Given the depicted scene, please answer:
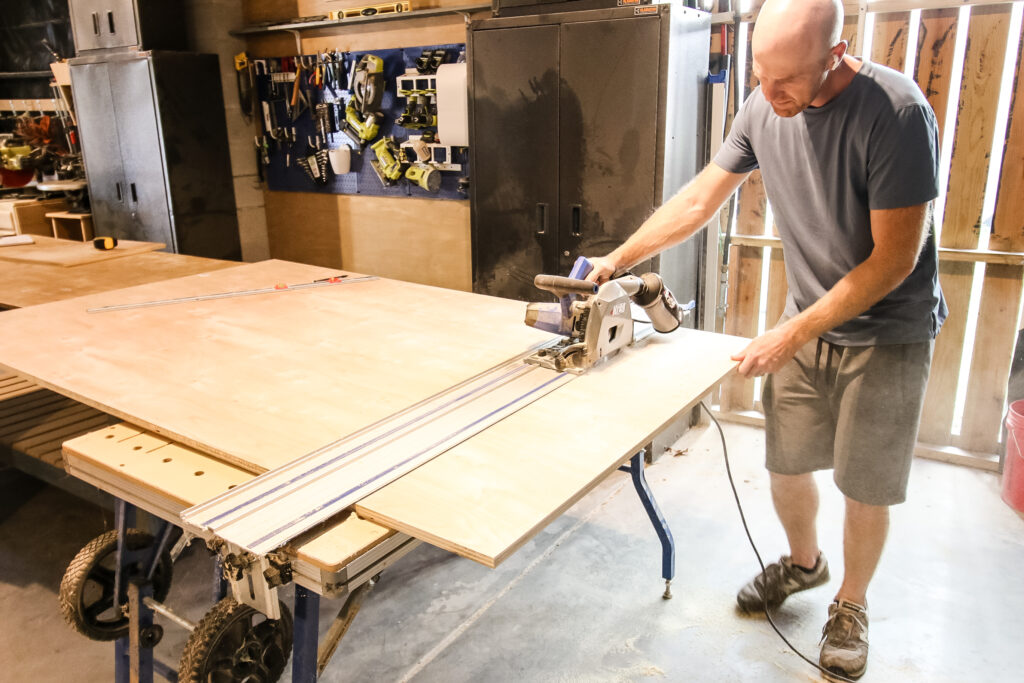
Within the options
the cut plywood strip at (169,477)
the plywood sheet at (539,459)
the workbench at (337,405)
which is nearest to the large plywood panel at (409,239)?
the workbench at (337,405)

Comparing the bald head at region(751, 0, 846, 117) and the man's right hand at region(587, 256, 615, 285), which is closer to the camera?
the bald head at region(751, 0, 846, 117)

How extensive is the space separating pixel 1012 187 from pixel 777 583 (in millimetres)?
1740

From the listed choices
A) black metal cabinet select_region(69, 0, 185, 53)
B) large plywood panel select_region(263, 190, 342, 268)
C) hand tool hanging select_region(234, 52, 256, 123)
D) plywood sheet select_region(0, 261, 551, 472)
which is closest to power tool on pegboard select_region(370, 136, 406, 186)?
large plywood panel select_region(263, 190, 342, 268)

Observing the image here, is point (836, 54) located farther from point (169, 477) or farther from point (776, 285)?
point (776, 285)

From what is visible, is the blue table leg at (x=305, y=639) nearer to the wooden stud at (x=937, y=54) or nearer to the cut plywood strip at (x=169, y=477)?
the cut plywood strip at (x=169, y=477)

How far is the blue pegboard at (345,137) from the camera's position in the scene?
3.98 metres

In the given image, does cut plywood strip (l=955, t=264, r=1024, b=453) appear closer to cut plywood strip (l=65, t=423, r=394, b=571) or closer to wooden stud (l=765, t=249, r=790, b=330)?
wooden stud (l=765, t=249, r=790, b=330)

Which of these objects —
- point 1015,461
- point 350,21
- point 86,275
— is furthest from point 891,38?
point 86,275

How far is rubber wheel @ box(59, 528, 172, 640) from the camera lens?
168 centimetres

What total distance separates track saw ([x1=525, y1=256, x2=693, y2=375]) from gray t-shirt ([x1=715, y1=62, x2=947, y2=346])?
38 cm

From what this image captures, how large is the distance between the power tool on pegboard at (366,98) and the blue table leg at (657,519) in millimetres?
2720

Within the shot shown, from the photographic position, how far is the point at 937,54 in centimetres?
271

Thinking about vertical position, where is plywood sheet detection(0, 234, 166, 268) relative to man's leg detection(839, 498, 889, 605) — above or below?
above

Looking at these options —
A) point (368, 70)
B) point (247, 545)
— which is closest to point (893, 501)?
point (247, 545)
